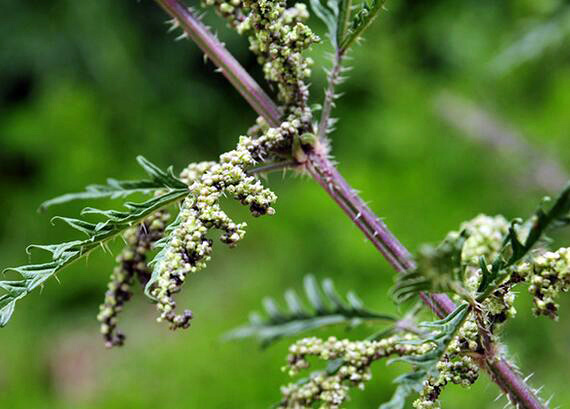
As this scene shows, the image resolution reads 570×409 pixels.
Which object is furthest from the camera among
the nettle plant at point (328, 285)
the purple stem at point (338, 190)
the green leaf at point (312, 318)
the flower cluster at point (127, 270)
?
the green leaf at point (312, 318)

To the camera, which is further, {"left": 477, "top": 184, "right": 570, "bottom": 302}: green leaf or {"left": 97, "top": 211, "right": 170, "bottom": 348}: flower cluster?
{"left": 97, "top": 211, "right": 170, "bottom": 348}: flower cluster

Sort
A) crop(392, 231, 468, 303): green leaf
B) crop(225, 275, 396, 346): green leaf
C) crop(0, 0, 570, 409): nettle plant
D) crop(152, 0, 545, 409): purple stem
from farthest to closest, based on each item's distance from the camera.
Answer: crop(225, 275, 396, 346): green leaf, crop(152, 0, 545, 409): purple stem, crop(0, 0, 570, 409): nettle plant, crop(392, 231, 468, 303): green leaf

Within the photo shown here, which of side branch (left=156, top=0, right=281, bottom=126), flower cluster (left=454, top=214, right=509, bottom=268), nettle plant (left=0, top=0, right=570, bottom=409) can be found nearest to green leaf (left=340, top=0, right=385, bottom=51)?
nettle plant (left=0, top=0, right=570, bottom=409)

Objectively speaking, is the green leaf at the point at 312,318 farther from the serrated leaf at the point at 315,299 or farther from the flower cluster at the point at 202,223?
the flower cluster at the point at 202,223

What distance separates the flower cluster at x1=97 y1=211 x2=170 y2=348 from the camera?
1.15m

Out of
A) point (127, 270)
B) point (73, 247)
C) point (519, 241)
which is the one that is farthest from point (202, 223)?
point (519, 241)

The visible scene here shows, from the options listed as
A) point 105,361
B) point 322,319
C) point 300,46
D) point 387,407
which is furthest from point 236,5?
point 105,361

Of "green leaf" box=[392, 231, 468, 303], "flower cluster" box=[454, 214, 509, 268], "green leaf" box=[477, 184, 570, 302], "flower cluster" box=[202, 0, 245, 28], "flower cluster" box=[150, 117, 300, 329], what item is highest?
"flower cluster" box=[202, 0, 245, 28]

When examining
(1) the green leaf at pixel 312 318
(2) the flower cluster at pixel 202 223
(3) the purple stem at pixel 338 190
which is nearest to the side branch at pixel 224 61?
(3) the purple stem at pixel 338 190

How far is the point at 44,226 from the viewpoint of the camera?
4520mm

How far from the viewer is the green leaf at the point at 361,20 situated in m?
1.06

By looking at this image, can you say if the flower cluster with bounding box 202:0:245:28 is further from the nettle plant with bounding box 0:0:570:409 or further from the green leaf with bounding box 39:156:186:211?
the green leaf with bounding box 39:156:186:211

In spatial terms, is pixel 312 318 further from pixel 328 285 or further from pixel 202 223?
pixel 202 223

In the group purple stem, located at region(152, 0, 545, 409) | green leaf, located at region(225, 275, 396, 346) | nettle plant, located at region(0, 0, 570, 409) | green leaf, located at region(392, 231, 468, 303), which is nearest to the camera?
green leaf, located at region(392, 231, 468, 303)
